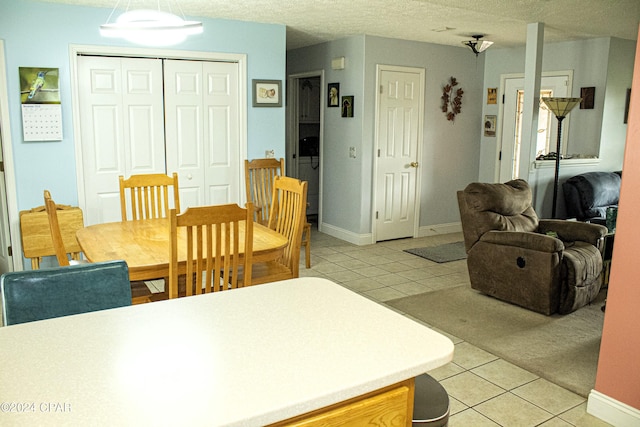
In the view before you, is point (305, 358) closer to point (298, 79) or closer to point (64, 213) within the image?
point (64, 213)

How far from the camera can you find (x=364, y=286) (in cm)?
464

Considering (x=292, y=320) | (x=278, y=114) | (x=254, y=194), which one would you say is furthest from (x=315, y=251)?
(x=292, y=320)

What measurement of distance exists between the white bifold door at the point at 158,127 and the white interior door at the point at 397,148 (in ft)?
6.00

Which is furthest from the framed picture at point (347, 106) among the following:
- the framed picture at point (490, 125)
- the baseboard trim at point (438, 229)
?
the framed picture at point (490, 125)

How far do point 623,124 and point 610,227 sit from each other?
7.23 feet

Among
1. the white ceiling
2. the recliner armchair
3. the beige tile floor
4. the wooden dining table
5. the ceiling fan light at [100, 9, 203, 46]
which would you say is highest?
the white ceiling

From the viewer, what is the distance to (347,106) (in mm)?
6109

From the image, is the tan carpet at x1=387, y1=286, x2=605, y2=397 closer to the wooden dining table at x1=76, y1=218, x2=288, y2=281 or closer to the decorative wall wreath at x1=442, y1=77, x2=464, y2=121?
the wooden dining table at x1=76, y1=218, x2=288, y2=281

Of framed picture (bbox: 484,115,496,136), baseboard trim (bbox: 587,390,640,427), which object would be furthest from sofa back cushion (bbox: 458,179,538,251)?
framed picture (bbox: 484,115,496,136)

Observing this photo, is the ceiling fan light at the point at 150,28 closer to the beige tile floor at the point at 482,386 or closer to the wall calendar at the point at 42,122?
the wall calendar at the point at 42,122

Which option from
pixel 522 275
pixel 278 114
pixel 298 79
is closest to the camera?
pixel 522 275

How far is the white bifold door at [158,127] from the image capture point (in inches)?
177

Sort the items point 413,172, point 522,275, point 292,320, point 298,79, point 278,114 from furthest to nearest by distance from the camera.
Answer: point 298,79
point 413,172
point 278,114
point 522,275
point 292,320

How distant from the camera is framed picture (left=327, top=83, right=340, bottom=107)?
625 centimetres
